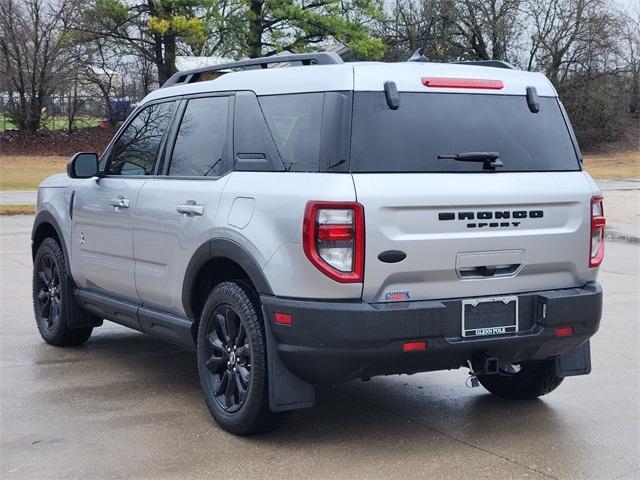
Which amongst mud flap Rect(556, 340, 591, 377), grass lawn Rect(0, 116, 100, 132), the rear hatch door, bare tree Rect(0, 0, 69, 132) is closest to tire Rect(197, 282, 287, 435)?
the rear hatch door

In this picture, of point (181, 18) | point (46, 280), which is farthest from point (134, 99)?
point (46, 280)

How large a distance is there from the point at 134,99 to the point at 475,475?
36.8 m

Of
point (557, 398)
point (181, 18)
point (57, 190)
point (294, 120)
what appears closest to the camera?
point (294, 120)

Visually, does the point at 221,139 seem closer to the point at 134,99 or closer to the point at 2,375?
the point at 2,375

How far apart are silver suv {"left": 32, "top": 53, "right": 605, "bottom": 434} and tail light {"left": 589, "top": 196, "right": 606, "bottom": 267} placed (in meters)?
0.02

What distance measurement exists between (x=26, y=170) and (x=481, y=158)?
29522 mm

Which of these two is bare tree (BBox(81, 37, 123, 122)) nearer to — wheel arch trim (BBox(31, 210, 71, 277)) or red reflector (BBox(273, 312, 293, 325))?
wheel arch trim (BBox(31, 210, 71, 277))

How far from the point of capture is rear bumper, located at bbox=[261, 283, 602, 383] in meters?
4.65

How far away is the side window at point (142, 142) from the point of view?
6219 mm

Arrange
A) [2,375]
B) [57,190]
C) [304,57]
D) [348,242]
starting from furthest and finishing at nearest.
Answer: [57,190], [2,375], [304,57], [348,242]

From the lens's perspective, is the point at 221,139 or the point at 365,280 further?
the point at 221,139

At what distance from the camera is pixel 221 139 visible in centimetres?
556

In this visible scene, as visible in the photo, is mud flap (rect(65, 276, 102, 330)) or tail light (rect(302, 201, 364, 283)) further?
mud flap (rect(65, 276, 102, 330))

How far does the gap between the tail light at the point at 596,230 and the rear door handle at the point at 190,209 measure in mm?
2105
